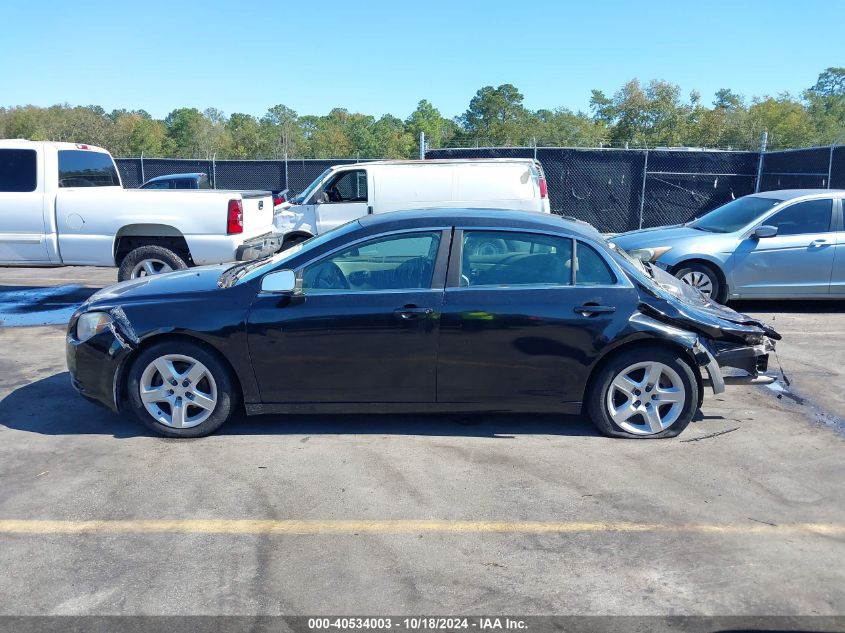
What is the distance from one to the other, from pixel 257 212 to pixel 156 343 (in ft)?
17.7

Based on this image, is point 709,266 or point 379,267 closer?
point 379,267

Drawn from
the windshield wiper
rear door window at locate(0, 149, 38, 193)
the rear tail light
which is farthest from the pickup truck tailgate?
the windshield wiper

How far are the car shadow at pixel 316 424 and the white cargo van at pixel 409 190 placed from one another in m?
6.47

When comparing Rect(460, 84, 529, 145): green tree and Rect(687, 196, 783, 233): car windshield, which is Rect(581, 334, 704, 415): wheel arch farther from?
Rect(460, 84, 529, 145): green tree

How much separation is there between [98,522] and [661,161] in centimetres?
1660

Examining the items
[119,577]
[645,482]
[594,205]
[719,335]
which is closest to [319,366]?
[119,577]

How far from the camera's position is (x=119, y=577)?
3.47 metres

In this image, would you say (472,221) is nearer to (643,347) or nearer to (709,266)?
(643,347)

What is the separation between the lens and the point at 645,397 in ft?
17.0

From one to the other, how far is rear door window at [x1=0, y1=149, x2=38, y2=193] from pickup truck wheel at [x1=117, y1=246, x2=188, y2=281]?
1.68 meters

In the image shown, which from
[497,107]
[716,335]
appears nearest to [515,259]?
[716,335]

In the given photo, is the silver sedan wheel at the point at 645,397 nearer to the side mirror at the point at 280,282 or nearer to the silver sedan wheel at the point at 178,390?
the side mirror at the point at 280,282

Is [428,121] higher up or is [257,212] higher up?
[428,121]

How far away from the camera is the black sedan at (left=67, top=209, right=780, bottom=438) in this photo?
499 cm
